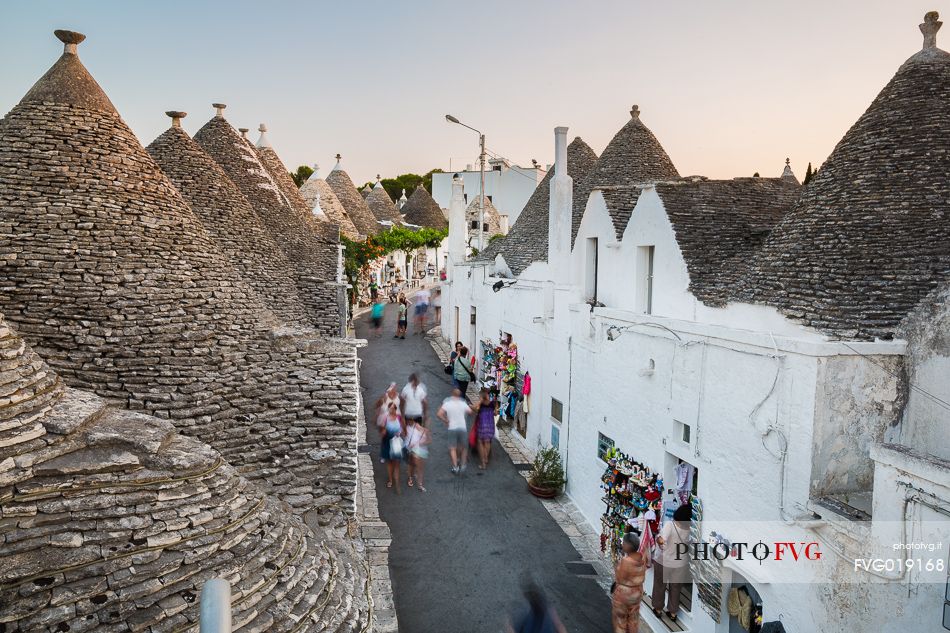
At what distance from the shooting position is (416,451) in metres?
11.1

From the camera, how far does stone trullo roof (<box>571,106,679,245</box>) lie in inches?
604

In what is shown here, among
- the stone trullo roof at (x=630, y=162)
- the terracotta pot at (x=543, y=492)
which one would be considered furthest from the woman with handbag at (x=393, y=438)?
the stone trullo roof at (x=630, y=162)

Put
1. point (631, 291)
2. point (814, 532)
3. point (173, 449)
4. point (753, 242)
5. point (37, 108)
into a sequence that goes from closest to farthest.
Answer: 1. point (173, 449)
2. point (814, 532)
3. point (37, 108)
4. point (753, 242)
5. point (631, 291)

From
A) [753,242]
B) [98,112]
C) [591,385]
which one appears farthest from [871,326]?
[98,112]

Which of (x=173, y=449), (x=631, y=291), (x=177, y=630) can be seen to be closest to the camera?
(x=177, y=630)

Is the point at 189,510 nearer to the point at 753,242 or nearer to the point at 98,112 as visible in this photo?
the point at 98,112

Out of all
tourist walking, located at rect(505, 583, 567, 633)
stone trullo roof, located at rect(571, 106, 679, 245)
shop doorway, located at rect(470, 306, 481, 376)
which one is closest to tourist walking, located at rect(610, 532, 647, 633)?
tourist walking, located at rect(505, 583, 567, 633)

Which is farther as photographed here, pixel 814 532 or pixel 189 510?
pixel 814 532

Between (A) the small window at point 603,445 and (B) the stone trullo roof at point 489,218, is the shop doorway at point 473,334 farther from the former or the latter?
(B) the stone trullo roof at point 489,218

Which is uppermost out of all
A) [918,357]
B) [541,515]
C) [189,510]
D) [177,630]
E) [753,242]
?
[753,242]

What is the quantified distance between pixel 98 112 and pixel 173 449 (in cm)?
502

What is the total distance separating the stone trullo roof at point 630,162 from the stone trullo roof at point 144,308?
8.68 m

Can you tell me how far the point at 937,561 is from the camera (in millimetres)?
4641

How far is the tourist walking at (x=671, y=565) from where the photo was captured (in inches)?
302
